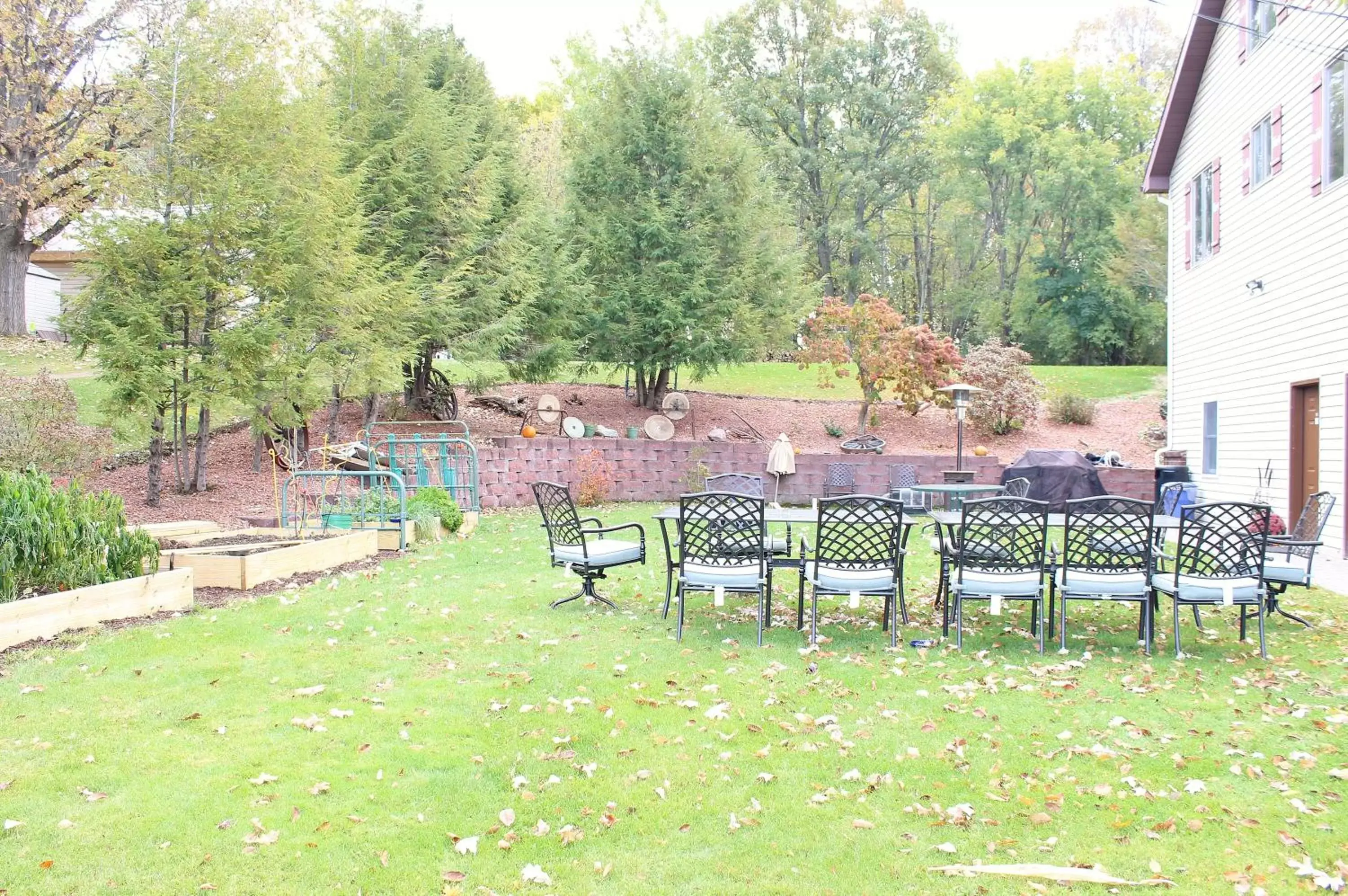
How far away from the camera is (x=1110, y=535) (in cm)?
620

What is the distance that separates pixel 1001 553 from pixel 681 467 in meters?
11.4

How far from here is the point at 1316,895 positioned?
117 inches

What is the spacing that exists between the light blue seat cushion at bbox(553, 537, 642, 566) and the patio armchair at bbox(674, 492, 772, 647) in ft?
3.03

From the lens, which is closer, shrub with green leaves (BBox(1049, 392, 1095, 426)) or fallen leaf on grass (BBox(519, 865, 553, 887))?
fallen leaf on grass (BBox(519, 865, 553, 887))

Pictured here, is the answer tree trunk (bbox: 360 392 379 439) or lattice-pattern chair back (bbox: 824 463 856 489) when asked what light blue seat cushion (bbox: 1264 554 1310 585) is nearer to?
lattice-pattern chair back (bbox: 824 463 856 489)

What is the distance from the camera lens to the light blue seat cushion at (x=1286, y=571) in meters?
6.61

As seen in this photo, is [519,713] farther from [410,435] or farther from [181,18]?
[410,435]

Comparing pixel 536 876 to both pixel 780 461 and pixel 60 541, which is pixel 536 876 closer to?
pixel 60 541

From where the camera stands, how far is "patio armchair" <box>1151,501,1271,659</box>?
6012 millimetres

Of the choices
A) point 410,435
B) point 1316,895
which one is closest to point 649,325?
point 410,435

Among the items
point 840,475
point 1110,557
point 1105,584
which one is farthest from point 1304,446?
point 840,475

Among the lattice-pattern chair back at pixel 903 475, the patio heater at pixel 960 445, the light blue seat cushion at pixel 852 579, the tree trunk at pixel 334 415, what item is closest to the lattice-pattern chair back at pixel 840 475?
the lattice-pattern chair back at pixel 903 475

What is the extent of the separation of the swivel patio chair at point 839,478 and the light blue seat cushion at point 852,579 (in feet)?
36.3

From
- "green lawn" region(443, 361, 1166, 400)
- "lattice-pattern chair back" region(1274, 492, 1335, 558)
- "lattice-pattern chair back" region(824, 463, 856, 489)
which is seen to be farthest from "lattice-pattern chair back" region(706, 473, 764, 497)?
"green lawn" region(443, 361, 1166, 400)
